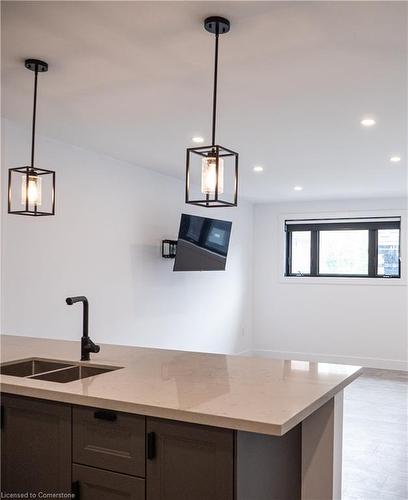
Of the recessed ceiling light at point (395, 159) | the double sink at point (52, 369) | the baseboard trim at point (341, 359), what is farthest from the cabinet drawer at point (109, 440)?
the baseboard trim at point (341, 359)

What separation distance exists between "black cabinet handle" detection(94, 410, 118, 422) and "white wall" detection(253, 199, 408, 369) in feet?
20.4

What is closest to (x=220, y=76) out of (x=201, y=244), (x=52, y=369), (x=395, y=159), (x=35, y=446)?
(x=52, y=369)

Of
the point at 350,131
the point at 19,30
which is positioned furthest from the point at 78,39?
the point at 350,131

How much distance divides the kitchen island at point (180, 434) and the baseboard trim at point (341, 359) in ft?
17.8

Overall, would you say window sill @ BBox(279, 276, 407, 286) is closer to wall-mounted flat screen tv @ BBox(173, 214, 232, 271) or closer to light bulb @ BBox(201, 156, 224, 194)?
wall-mounted flat screen tv @ BBox(173, 214, 232, 271)

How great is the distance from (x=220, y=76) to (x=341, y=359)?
572cm

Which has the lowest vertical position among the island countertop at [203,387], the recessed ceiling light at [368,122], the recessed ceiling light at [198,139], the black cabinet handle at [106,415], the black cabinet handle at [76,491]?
the black cabinet handle at [76,491]

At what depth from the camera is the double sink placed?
2.52m

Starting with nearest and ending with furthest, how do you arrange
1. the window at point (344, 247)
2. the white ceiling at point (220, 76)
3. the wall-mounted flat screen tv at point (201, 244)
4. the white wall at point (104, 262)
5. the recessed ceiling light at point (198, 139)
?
1. the white ceiling at point (220, 76)
2. the white wall at point (104, 262)
3. the recessed ceiling light at point (198, 139)
4. the wall-mounted flat screen tv at point (201, 244)
5. the window at point (344, 247)

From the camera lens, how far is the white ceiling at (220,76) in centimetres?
220

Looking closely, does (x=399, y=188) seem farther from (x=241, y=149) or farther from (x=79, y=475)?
(x=79, y=475)

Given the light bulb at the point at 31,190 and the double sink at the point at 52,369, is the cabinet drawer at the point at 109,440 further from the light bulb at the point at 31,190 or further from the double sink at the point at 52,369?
the light bulb at the point at 31,190

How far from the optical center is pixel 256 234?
27.2 ft

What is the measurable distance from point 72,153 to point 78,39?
2199mm
